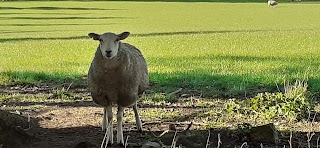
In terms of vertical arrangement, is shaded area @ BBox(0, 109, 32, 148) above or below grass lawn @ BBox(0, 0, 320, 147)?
above

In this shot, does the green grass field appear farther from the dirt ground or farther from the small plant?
the dirt ground

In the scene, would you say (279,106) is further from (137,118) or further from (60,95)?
(60,95)

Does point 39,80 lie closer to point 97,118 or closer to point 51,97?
point 51,97

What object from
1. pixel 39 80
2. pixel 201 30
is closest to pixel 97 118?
pixel 39 80

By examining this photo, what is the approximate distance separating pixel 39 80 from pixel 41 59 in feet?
18.0

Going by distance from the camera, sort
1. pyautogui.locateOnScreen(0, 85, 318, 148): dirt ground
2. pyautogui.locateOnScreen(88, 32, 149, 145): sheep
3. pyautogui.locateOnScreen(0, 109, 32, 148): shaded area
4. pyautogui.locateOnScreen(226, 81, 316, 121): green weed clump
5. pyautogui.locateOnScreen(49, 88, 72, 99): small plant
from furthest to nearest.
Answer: pyautogui.locateOnScreen(49, 88, 72, 99): small plant, pyautogui.locateOnScreen(226, 81, 316, 121): green weed clump, pyautogui.locateOnScreen(0, 85, 318, 148): dirt ground, pyautogui.locateOnScreen(0, 109, 32, 148): shaded area, pyautogui.locateOnScreen(88, 32, 149, 145): sheep

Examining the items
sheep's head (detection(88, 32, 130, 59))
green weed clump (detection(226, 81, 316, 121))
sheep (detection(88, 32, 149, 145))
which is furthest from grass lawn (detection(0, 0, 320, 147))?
sheep's head (detection(88, 32, 130, 59))

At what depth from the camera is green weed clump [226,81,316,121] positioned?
759cm

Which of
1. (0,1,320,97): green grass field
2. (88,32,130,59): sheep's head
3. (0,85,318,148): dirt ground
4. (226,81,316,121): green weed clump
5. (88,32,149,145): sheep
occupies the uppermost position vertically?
(88,32,130,59): sheep's head

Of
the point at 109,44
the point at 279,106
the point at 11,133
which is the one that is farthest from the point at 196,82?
the point at 109,44

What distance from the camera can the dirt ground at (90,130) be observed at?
20.4 ft

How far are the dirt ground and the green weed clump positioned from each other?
68cm

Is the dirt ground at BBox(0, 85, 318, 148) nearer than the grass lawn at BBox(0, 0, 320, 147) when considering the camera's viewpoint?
Yes

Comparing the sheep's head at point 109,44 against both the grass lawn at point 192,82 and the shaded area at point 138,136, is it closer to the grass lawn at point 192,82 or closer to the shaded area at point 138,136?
the shaded area at point 138,136
